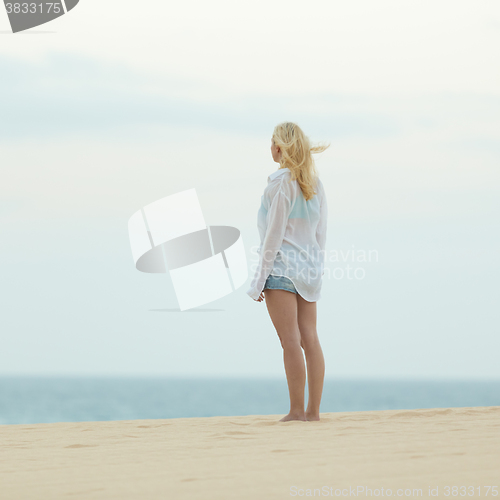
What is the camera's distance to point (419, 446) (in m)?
2.56

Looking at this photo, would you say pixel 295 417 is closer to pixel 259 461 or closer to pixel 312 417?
pixel 312 417

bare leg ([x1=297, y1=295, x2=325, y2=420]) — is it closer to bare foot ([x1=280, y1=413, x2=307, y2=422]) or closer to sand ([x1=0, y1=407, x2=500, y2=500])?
bare foot ([x1=280, y1=413, x2=307, y2=422])

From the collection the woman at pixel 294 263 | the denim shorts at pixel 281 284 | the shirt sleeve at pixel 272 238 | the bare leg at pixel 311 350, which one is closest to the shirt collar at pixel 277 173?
the woman at pixel 294 263

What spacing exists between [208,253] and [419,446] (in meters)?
5.27

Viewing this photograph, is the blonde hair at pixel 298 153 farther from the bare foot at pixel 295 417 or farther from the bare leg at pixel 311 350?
the bare foot at pixel 295 417

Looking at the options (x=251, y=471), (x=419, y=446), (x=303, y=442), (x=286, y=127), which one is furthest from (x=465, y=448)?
(x=286, y=127)

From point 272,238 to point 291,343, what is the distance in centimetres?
62

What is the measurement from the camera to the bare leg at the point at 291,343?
382 centimetres

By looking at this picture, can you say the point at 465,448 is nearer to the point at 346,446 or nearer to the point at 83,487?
the point at 346,446

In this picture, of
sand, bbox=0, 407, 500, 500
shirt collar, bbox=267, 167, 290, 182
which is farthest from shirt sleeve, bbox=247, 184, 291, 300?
sand, bbox=0, 407, 500, 500

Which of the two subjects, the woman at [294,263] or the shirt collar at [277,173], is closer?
the woman at [294,263]

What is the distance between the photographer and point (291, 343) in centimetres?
384

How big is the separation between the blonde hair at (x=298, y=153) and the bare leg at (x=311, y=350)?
67 centimetres

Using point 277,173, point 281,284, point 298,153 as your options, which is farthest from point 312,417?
point 298,153
